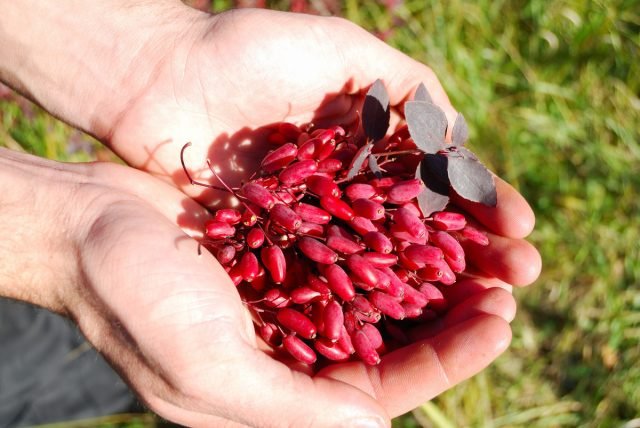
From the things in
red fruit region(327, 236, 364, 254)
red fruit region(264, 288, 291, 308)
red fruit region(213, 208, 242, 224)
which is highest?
red fruit region(213, 208, 242, 224)

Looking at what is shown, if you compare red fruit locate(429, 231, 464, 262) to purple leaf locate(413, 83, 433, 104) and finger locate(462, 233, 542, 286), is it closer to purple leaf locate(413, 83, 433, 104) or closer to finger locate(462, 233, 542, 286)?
finger locate(462, 233, 542, 286)

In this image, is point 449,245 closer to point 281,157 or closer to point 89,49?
point 281,157

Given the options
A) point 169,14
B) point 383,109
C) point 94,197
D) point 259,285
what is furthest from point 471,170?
point 169,14

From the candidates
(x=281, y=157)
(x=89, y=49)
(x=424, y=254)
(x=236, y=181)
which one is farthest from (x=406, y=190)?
(x=89, y=49)

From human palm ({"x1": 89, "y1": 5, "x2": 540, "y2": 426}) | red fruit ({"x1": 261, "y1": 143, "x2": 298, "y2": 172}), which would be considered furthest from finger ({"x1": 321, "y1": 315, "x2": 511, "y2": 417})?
red fruit ({"x1": 261, "y1": 143, "x2": 298, "y2": 172})

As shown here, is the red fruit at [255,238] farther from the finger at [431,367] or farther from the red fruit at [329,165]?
the finger at [431,367]

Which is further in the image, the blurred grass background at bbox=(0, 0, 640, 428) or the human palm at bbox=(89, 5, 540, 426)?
the blurred grass background at bbox=(0, 0, 640, 428)

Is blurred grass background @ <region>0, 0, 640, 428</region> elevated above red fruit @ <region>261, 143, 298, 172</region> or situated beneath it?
situated beneath

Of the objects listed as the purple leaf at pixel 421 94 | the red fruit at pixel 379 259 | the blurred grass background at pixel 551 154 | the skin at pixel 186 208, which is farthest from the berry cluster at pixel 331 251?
the blurred grass background at pixel 551 154
